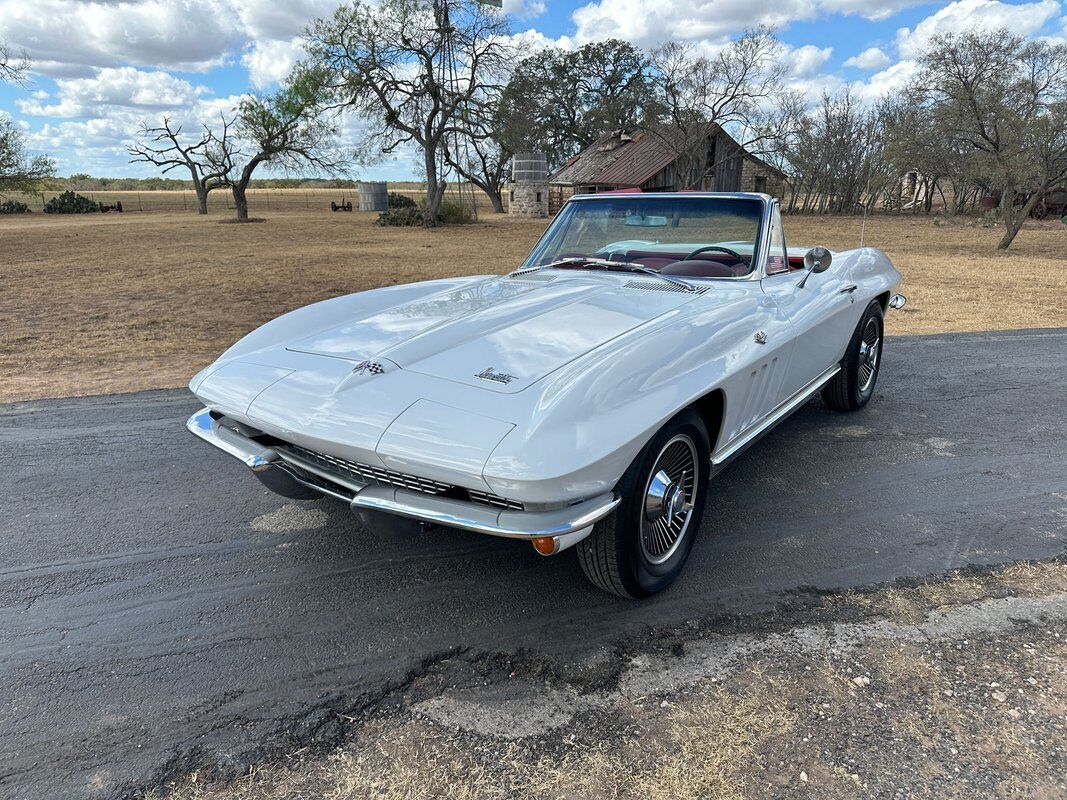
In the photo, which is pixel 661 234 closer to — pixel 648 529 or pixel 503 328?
pixel 503 328

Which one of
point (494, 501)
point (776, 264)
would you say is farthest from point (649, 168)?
point (494, 501)

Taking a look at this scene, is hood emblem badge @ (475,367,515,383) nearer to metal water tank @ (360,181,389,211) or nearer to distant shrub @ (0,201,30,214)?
metal water tank @ (360,181,389,211)

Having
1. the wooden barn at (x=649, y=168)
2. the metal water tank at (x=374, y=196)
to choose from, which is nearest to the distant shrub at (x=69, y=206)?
the metal water tank at (x=374, y=196)

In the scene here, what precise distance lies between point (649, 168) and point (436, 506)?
3782 centimetres

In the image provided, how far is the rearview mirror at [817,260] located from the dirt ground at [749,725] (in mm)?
2011

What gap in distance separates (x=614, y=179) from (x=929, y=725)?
3823 cm

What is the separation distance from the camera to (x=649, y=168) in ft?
121

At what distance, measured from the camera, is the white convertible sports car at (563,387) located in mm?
2072

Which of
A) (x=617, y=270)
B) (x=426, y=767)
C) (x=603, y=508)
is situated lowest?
(x=426, y=767)

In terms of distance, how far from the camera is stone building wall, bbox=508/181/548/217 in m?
42.4

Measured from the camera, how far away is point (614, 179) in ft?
124

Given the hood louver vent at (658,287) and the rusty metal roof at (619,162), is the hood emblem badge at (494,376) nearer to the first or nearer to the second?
the hood louver vent at (658,287)

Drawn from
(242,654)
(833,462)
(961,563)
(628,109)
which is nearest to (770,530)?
(961,563)

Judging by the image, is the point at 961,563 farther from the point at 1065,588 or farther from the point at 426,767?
the point at 426,767
